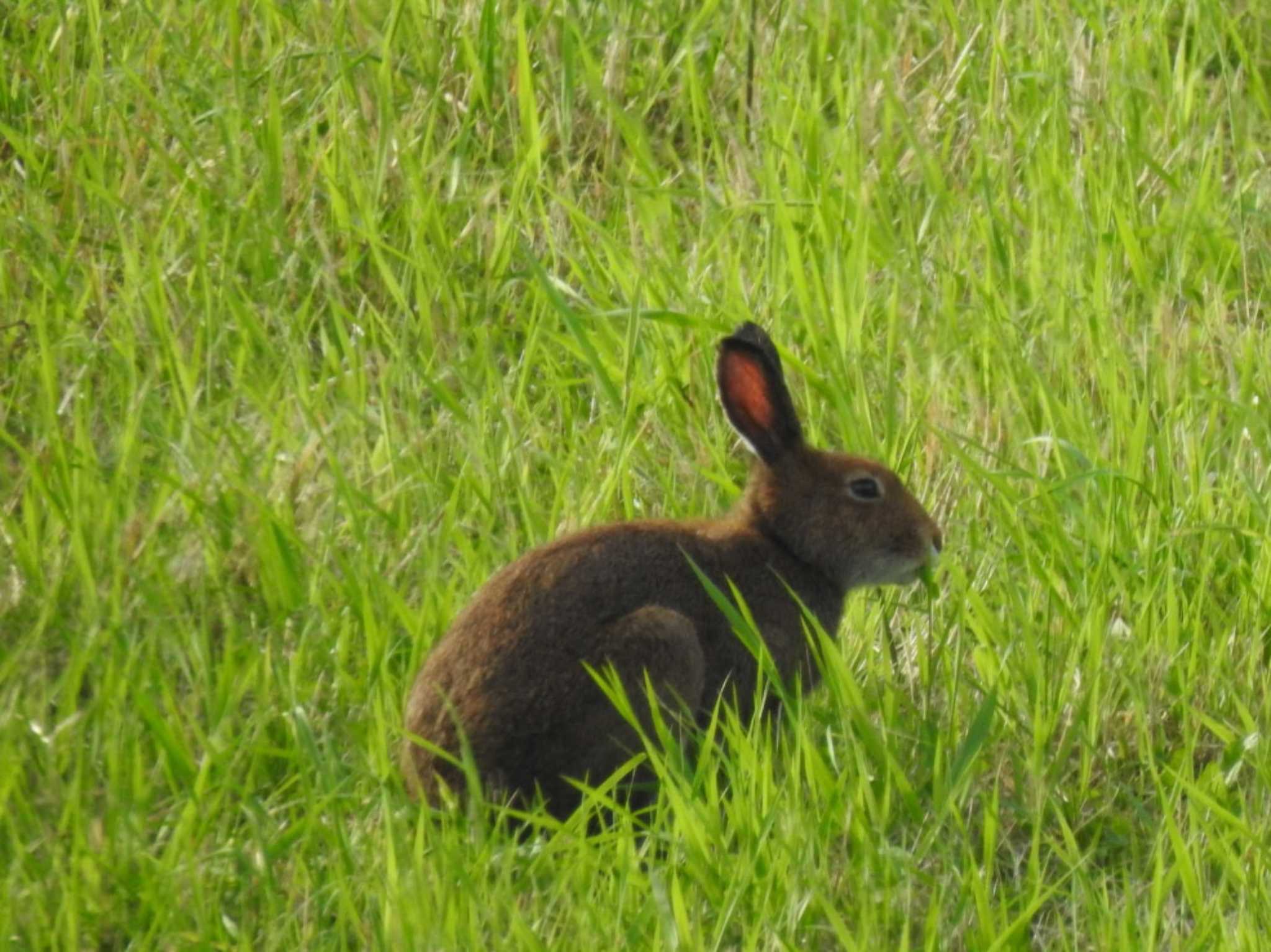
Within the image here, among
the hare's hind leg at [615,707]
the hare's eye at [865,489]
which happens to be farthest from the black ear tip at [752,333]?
the hare's hind leg at [615,707]

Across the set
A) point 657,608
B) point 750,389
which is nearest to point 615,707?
point 657,608

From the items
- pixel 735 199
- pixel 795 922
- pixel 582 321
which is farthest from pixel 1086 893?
pixel 735 199

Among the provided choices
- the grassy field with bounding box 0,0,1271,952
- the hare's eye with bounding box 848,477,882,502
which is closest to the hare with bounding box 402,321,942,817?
the hare's eye with bounding box 848,477,882,502

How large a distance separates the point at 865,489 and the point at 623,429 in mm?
593

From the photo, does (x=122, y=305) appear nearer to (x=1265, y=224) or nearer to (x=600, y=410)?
(x=600, y=410)

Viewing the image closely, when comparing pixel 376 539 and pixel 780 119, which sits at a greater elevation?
pixel 780 119

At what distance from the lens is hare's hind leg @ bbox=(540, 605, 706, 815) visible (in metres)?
4.59

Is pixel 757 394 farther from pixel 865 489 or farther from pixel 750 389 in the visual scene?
pixel 865 489

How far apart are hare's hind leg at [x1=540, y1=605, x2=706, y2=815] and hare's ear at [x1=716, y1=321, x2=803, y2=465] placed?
30.1 inches

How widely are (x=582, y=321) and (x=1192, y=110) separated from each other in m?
2.06

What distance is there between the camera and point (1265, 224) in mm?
6363

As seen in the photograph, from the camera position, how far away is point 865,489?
17.5 feet

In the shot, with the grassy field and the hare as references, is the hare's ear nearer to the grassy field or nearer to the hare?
the hare

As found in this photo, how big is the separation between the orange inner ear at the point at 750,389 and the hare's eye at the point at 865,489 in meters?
0.24
